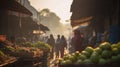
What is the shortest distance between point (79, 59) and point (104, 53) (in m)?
0.60

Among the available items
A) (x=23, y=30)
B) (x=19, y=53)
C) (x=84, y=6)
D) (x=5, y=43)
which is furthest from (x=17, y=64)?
(x=23, y=30)

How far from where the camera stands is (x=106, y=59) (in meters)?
6.54

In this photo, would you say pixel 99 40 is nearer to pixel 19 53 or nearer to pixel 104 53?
pixel 19 53

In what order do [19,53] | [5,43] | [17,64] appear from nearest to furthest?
[17,64], [19,53], [5,43]

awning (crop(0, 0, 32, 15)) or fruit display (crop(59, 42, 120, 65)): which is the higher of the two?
awning (crop(0, 0, 32, 15))

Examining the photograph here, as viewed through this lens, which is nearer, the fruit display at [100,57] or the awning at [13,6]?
the fruit display at [100,57]

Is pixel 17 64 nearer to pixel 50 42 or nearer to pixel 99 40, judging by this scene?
pixel 99 40

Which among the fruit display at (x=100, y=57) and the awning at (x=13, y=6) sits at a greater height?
the awning at (x=13, y=6)

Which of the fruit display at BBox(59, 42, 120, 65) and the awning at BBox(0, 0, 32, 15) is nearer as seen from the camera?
the fruit display at BBox(59, 42, 120, 65)

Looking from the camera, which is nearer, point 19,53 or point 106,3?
point 19,53

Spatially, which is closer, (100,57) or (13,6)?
Answer: (100,57)

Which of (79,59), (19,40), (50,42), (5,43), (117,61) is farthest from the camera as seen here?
(50,42)

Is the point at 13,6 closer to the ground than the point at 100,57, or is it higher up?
higher up

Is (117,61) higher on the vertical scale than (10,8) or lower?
lower
